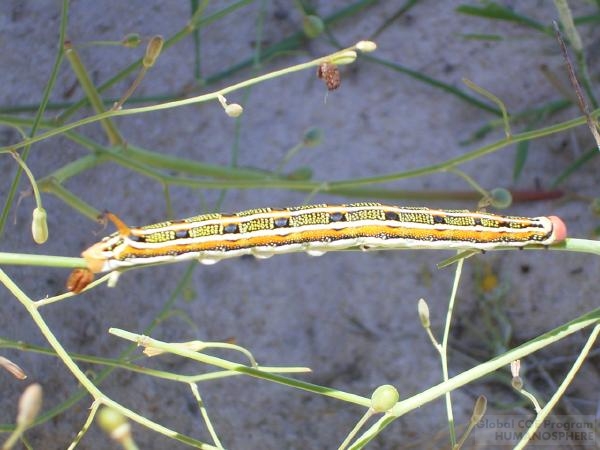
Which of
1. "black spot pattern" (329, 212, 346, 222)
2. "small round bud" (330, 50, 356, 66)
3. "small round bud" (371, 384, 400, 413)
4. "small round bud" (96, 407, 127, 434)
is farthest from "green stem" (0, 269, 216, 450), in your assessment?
"small round bud" (330, 50, 356, 66)

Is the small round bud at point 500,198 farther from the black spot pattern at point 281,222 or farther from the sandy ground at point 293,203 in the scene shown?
the sandy ground at point 293,203

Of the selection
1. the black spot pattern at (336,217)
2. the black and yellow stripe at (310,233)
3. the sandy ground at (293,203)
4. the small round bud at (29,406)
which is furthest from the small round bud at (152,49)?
the sandy ground at (293,203)

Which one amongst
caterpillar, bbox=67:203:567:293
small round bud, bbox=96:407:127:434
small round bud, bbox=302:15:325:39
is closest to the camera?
small round bud, bbox=96:407:127:434

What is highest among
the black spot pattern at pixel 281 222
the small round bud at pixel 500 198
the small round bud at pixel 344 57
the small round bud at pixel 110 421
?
the small round bud at pixel 344 57

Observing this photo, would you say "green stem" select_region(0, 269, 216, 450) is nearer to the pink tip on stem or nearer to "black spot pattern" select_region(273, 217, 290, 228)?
"black spot pattern" select_region(273, 217, 290, 228)

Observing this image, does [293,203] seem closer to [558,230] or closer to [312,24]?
[312,24]

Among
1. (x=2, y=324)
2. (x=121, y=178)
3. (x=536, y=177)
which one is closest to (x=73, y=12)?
(x=121, y=178)

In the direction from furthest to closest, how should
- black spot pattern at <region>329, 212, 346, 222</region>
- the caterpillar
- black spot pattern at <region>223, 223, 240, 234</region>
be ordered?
black spot pattern at <region>329, 212, 346, 222</region> < black spot pattern at <region>223, 223, 240, 234</region> < the caterpillar

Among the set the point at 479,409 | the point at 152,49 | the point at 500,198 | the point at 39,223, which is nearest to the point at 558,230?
the point at 500,198

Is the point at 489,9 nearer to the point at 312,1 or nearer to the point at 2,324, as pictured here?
the point at 312,1
